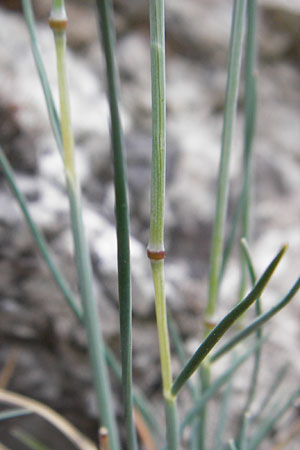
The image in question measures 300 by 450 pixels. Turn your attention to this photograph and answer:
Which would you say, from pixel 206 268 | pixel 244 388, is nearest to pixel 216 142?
pixel 206 268

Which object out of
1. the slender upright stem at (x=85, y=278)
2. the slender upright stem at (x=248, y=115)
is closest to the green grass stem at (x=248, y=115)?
the slender upright stem at (x=248, y=115)

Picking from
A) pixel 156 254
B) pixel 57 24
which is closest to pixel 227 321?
pixel 156 254

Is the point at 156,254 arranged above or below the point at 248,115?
below

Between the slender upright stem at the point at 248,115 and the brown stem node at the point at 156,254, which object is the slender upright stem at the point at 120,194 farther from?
the slender upright stem at the point at 248,115

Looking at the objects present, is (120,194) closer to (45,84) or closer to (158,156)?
(158,156)

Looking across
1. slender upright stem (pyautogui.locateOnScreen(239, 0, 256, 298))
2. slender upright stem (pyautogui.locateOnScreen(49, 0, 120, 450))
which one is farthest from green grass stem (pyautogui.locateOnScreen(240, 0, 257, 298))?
slender upright stem (pyautogui.locateOnScreen(49, 0, 120, 450))

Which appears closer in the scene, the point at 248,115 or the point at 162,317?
the point at 162,317

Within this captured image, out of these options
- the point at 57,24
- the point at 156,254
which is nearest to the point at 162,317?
the point at 156,254

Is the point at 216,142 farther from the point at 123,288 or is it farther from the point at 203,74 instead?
the point at 123,288
